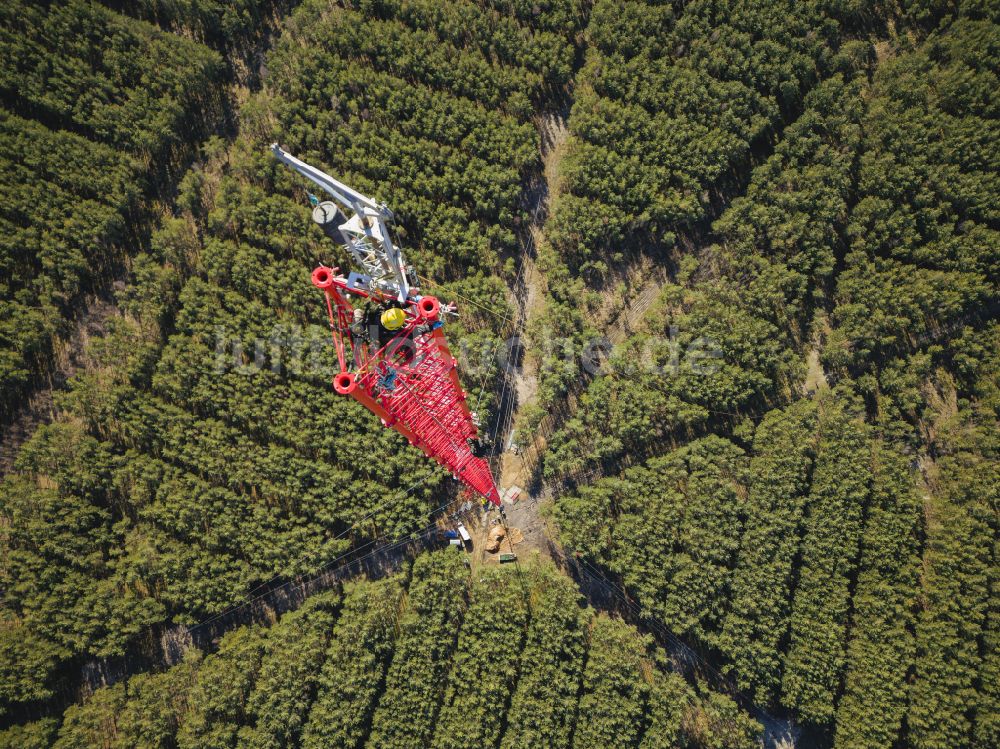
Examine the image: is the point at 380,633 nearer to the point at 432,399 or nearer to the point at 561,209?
the point at 432,399

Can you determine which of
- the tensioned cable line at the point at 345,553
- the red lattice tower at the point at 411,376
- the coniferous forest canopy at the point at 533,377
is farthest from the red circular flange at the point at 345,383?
the tensioned cable line at the point at 345,553

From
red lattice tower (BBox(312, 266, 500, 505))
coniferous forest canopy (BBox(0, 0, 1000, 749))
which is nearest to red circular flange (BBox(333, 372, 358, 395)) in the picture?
red lattice tower (BBox(312, 266, 500, 505))

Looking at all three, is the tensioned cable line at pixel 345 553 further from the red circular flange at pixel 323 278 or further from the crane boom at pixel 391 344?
the red circular flange at pixel 323 278

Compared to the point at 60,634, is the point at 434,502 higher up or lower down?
higher up

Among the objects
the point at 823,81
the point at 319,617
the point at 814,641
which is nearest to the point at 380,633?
the point at 319,617

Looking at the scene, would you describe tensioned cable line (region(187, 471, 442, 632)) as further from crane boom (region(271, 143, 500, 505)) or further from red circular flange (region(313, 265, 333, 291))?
red circular flange (region(313, 265, 333, 291))
